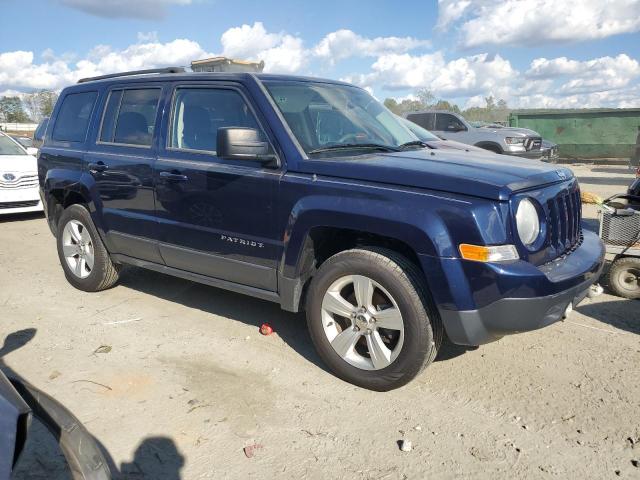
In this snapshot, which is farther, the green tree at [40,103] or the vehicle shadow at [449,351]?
the green tree at [40,103]

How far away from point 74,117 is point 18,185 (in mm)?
5058

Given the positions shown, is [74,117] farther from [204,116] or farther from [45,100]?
[45,100]

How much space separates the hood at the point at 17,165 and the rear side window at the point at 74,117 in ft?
15.2

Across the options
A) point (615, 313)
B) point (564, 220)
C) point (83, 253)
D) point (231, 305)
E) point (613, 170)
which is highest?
point (564, 220)

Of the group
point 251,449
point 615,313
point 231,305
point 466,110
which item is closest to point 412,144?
point 231,305

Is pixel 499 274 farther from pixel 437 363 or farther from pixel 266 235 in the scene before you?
pixel 266 235

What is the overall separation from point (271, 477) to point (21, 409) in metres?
1.43

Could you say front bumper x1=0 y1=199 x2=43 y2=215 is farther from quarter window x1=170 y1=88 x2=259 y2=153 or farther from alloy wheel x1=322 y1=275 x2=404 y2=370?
alloy wheel x1=322 y1=275 x2=404 y2=370

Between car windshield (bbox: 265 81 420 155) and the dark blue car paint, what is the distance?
0.42 ft

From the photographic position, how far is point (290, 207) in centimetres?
354

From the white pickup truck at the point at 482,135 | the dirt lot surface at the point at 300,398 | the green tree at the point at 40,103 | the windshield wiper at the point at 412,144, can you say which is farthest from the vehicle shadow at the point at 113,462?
the green tree at the point at 40,103

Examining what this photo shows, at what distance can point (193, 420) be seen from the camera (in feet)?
10.3

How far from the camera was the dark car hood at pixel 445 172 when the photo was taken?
2.98 metres

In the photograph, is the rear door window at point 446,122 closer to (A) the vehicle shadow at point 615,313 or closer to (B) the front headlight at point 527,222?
(A) the vehicle shadow at point 615,313
